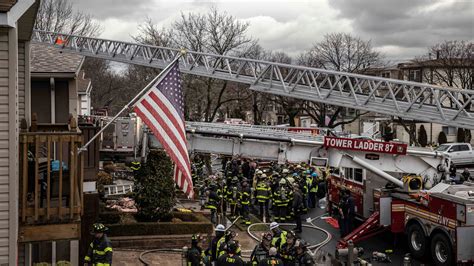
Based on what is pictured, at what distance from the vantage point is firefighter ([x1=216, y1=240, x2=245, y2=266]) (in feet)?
29.5

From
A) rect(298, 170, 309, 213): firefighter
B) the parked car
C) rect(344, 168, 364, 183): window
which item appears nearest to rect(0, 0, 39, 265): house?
rect(344, 168, 364, 183): window

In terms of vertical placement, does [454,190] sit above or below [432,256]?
above

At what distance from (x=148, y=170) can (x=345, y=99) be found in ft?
21.8

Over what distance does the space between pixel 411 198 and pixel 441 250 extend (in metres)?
1.66

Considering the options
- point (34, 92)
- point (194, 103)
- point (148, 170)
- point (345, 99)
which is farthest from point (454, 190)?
point (194, 103)

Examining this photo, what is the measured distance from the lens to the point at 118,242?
13.8m

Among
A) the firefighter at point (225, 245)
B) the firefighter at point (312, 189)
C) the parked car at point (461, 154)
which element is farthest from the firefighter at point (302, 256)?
the parked car at point (461, 154)

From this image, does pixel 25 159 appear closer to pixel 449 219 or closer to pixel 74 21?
pixel 449 219

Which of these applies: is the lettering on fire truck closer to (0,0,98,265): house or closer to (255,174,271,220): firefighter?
(255,174,271,220): firefighter

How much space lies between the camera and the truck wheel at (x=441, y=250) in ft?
38.9

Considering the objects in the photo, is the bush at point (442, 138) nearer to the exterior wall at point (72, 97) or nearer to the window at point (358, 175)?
the window at point (358, 175)

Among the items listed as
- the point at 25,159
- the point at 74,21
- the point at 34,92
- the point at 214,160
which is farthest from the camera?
the point at 74,21

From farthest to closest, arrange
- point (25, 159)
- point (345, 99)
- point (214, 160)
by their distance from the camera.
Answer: point (214, 160) < point (345, 99) < point (25, 159)

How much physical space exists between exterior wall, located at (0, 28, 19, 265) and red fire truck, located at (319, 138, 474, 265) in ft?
27.7
